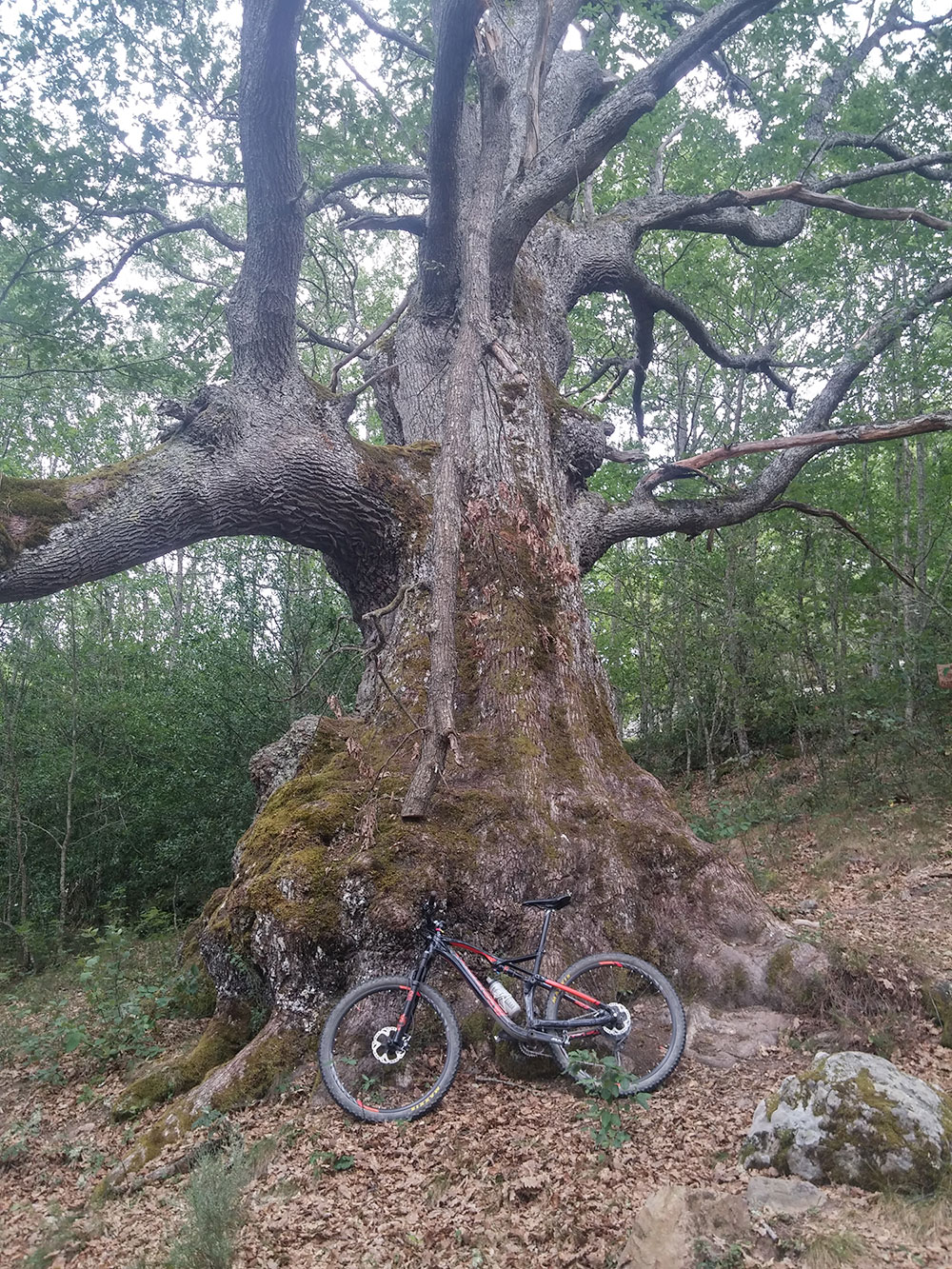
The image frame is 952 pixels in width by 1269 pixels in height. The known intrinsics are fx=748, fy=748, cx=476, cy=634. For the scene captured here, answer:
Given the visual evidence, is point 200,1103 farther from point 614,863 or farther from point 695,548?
point 695,548

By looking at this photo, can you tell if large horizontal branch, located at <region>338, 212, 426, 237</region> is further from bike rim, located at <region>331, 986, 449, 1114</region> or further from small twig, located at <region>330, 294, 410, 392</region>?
bike rim, located at <region>331, 986, 449, 1114</region>

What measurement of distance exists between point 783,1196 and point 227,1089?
2.60 meters

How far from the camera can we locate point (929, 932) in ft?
16.6

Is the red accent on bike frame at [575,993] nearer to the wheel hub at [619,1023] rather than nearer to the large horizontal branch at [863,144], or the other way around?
the wheel hub at [619,1023]

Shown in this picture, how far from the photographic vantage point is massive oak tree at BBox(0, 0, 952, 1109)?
420 cm

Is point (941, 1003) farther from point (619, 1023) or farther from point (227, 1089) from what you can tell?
point (227, 1089)

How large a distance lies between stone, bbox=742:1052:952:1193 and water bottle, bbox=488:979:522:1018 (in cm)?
116

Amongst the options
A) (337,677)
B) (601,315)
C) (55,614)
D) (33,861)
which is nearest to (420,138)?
(601,315)

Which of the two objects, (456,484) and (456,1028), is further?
(456,484)

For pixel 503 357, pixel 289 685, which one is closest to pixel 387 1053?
pixel 503 357

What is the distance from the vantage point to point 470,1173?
3018 millimetres

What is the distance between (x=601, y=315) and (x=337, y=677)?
23.6 ft

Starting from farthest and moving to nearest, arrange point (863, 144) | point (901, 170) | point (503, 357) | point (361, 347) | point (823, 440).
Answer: point (863, 144)
point (901, 170)
point (823, 440)
point (361, 347)
point (503, 357)

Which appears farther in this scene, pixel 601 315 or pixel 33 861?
pixel 601 315
